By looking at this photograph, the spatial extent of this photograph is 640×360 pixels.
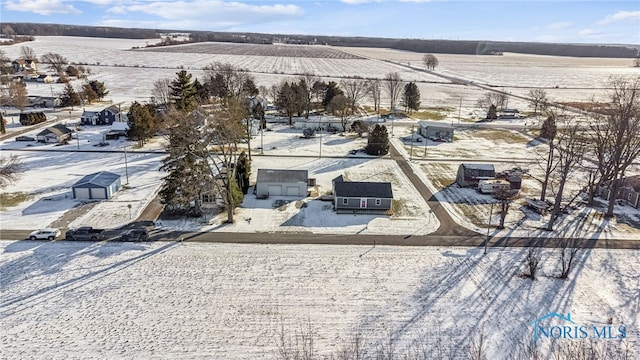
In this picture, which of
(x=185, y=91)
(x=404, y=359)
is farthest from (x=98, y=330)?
(x=185, y=91)

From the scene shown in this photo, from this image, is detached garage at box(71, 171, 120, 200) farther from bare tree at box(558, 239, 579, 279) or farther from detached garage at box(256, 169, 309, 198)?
bare tree at box(558, 239, 579, 279)

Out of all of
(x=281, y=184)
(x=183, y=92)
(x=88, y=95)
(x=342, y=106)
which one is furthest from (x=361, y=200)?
(x=88, y=95)

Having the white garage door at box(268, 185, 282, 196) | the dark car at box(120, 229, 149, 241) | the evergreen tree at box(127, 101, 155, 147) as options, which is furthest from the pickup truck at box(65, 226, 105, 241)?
the evergreen tree at box(127, 101, 155, 147)

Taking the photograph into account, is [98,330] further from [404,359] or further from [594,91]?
[594,91]

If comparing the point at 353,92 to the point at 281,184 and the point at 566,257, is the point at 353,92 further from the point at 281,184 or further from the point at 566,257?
the point at 566,257

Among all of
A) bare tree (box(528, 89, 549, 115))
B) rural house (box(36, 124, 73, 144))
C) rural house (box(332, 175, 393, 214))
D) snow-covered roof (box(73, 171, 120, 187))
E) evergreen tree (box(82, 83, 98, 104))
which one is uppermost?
evergreen tree (box(82, 83, 98, 104))

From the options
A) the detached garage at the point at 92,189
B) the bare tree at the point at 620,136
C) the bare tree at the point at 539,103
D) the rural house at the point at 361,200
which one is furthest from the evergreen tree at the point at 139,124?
the bare tree at the point at 539,103
